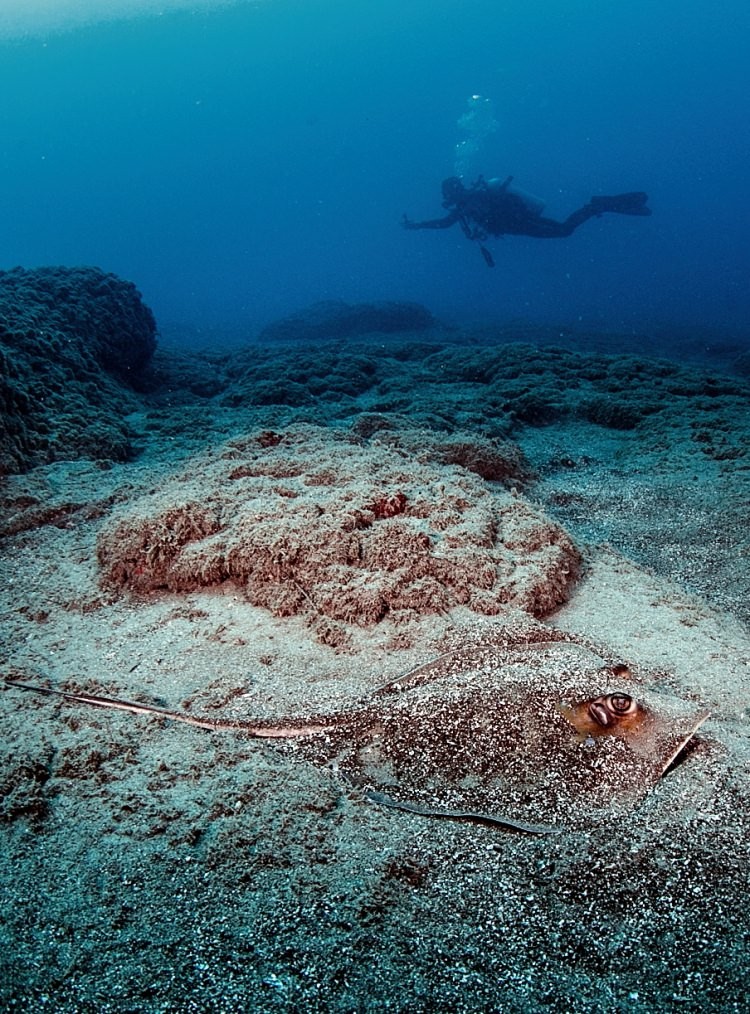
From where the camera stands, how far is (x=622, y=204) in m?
27.8

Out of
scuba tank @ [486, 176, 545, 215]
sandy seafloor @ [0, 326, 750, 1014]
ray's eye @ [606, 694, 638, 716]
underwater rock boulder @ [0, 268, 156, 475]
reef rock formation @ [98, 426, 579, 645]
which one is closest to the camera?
sandy seafloor @ [0, 326, 750, 1014]

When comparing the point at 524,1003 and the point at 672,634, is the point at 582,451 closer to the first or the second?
the point at 672,634

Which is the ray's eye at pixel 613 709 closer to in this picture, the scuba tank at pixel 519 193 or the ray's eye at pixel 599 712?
the ray's eye at pixel 599 712

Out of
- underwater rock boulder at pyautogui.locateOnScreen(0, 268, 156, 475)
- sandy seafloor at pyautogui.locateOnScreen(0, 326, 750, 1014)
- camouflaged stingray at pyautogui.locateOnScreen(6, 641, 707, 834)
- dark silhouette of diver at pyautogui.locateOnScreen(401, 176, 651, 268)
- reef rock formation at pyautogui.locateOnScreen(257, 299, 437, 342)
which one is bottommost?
sandy seafloor at pyautogui.locateOnScreen(0, 326, 750, 1014)

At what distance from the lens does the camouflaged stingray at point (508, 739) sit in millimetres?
2068

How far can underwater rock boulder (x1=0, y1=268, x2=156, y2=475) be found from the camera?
6.66 meters

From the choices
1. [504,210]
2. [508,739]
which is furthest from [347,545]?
[504,210]

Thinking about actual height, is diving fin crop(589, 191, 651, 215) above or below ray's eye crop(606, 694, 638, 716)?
above

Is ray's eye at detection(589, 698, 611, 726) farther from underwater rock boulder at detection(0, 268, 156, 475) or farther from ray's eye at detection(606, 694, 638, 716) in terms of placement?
underwater rock boulder at detection(0, 268, 156, 475)

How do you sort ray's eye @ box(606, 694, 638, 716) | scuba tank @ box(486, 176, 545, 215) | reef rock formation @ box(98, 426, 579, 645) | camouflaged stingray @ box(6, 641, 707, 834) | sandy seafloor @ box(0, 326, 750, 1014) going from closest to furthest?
sandy seafloor @ box(0, 326, 750, 1014) < camouflaged stingray @ box(6, 641, 707, 834) < ray's eye @ box(606, 694, 638, 716) < reef rock formation @ box(98, 426, 579, 645) < scuba tank @ box(486, 176, 545, 215)

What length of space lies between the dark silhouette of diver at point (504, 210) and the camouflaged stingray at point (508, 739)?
27505mm

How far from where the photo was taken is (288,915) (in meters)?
1.71

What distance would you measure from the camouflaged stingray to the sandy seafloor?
8cm

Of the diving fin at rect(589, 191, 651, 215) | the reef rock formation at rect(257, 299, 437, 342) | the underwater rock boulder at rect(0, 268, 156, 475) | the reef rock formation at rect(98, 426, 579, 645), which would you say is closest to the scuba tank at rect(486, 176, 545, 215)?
the diving fin at rect(589, 191, 651, 215)
